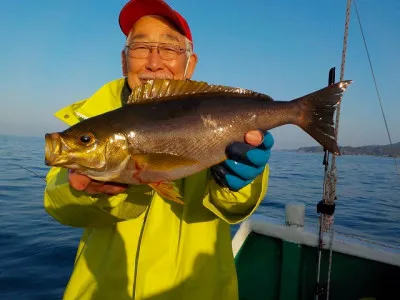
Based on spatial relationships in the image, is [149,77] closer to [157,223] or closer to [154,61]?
[154,61]

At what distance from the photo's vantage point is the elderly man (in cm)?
270

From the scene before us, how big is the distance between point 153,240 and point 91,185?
28.8 inches

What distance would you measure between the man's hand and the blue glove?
0.77m

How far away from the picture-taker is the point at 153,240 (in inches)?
114

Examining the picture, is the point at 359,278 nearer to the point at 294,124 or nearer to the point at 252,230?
the point at 252,230

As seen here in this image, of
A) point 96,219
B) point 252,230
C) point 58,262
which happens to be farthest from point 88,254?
point 58,262

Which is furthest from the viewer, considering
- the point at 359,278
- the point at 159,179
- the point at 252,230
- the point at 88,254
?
the point at 252,230

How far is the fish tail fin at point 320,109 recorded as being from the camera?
283 centimetres

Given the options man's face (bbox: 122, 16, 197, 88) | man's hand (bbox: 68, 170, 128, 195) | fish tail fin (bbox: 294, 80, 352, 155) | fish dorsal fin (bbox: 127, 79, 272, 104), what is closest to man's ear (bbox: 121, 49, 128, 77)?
man's face (bbox: 122, 16, 197, 88)

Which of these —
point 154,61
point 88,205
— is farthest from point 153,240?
point 154,61

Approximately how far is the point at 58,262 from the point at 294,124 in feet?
22.5

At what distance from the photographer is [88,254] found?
304cm

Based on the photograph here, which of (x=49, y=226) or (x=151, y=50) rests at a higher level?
(x=151, y=50)

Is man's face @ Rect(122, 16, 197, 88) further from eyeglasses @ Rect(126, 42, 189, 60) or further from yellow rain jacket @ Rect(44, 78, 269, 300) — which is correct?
yellow rain jacket @ Rect(44, 78, 269, 300)
